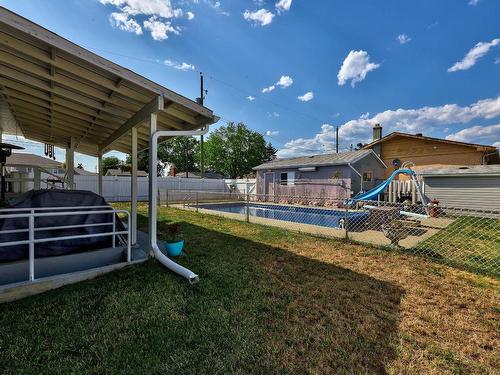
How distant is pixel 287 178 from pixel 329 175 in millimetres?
3211

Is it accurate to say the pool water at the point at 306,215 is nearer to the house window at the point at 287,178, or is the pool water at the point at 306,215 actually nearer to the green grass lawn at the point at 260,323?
the house window at the point at 287,178

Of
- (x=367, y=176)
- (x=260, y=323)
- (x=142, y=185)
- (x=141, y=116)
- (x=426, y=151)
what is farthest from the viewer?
(x=142, y=185)

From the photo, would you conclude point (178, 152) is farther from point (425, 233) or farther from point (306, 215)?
point (425, 233)

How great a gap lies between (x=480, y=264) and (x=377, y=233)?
2.39m

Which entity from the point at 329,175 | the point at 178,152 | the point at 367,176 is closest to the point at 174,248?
the point at 329,175

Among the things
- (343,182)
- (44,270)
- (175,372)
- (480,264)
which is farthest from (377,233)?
(343,182)

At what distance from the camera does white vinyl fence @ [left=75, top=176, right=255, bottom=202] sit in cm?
A: 1622

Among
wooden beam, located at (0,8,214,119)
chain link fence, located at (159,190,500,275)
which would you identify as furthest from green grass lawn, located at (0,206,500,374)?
wooden beam, located at (0,8,214,119)

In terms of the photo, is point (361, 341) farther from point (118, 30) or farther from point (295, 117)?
point (295, 117)

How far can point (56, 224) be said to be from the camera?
11.6ft

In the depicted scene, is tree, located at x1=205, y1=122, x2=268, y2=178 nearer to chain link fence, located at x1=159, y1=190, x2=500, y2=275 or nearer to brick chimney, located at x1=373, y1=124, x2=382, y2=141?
brick chimney, located at x1=373, y1=124, x2=382, y2=141

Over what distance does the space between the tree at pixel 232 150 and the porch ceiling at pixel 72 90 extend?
2811cm

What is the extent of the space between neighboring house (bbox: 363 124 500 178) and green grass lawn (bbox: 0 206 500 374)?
44.9 feet

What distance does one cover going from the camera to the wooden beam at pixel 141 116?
12.5 ft
